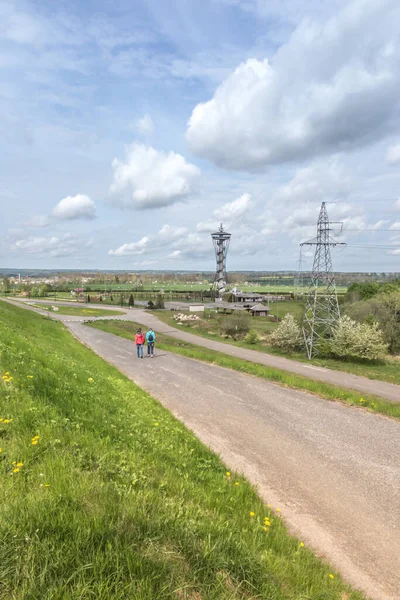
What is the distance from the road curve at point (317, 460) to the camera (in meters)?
4.86

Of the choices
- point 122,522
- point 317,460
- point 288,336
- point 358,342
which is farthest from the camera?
point 288,336

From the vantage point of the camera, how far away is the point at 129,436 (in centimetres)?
596

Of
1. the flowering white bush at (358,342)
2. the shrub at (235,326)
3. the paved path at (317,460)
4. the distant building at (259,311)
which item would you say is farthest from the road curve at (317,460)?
the distant building at (259,311)

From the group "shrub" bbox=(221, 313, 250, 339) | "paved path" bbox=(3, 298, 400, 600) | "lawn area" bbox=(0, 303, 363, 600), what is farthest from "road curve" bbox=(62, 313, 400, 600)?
"shrub" bbox=(221, 313, 250, 339)

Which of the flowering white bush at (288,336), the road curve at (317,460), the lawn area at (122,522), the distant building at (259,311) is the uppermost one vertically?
the lawn area at (122,522)

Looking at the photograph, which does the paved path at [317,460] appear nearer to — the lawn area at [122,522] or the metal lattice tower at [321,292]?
the lawn area at [122,522]

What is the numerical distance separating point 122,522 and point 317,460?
5712mm

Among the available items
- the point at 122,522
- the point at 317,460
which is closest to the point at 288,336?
the point at 317,460

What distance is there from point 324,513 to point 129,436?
11.7ft

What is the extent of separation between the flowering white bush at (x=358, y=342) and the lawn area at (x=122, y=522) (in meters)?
27.6

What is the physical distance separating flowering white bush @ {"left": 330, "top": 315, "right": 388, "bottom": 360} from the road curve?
19.6 metres

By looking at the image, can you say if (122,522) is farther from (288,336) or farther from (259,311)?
(259,311)

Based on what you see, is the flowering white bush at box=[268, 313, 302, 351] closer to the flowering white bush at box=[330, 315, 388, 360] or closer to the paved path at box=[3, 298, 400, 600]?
the flowering white bush at box=[330, 315, 388, 360]

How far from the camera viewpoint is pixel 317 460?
7445 millimetres
